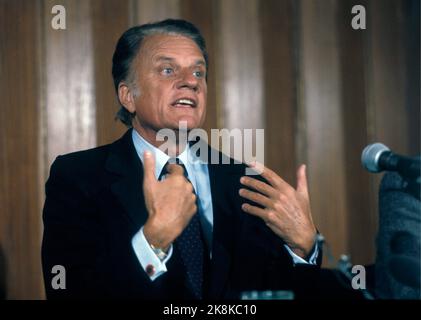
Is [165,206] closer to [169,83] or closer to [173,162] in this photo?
[173,162]

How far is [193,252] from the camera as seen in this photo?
1.34m

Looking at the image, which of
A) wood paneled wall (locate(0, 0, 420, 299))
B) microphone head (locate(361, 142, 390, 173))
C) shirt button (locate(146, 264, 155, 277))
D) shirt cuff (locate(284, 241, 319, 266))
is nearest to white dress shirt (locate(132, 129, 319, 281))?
shirt cuff (locate(284, 241, 319, 266))

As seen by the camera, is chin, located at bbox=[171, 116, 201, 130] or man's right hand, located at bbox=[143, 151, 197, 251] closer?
man's right hand, located at bbox=[143, 151, 197, 251]

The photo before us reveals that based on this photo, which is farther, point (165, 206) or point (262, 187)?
point (262, 187)

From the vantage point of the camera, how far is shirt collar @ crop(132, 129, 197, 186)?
1.44m

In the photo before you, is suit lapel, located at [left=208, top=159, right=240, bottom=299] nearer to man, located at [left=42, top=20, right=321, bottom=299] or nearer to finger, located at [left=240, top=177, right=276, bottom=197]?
man, located at [left=42, top=20, right=321, bottom=299]

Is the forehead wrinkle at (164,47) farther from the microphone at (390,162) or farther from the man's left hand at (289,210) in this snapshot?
the microphone at (390,162)

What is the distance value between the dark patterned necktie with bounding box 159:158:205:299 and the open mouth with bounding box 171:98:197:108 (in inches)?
12.2

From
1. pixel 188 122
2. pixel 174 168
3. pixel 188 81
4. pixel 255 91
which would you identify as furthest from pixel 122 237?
pixel 255 91

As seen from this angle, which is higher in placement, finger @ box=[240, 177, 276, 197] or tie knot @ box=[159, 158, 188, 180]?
tie knot @ box=[159, 158, 188, 180]

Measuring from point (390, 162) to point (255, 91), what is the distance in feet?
2.18

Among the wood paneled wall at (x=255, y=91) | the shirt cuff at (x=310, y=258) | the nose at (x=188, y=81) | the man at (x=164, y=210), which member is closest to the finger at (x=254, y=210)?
the man at (x=164, y=210)

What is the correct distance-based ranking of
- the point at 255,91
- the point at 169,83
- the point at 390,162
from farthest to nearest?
the point at 255,91 < the point at 169,83 < the point at 390,162

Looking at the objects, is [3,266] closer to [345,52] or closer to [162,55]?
[162,55]
